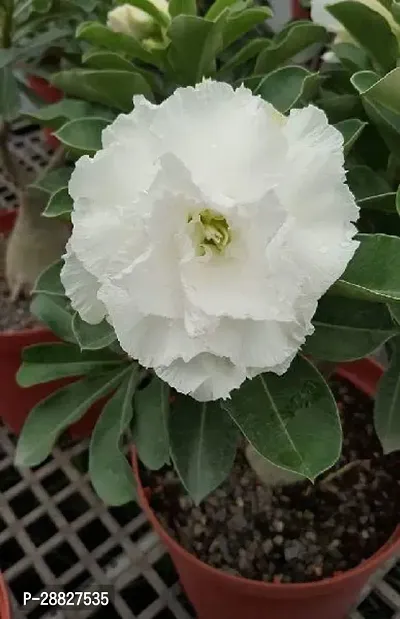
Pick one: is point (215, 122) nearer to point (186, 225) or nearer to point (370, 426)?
point (186, 225)

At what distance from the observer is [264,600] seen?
73cm

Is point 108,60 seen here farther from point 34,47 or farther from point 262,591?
point 262,591

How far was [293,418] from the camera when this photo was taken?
0.52 m

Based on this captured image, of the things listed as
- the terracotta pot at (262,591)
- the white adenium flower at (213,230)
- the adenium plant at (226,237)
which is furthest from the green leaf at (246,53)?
the terracotta pot at (262,591)

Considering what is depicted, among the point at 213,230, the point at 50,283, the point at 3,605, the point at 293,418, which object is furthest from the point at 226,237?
the point at 3,605

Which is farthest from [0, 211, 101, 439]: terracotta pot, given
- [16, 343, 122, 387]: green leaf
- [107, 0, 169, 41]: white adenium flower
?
[107, 0, 169, 41]: white adenium flower

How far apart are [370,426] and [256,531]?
17cm

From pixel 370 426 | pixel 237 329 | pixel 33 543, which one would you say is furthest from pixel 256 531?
pixel 237 329

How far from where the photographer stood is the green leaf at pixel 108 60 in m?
0.58

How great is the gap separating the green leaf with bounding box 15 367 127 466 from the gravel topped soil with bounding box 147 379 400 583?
0.60 ft

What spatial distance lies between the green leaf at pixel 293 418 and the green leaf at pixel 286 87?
0.19m

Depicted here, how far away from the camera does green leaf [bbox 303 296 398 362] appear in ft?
1.76

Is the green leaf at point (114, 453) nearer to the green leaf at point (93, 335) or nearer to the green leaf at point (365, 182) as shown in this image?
the green leaf at point (93, 335)

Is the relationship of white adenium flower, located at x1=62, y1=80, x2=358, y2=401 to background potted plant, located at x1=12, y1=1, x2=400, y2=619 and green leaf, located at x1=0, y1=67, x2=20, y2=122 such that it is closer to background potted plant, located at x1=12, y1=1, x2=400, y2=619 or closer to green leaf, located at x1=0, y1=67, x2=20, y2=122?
background potted plant, located at x1=12, y1=1, x2=400, y2=619
